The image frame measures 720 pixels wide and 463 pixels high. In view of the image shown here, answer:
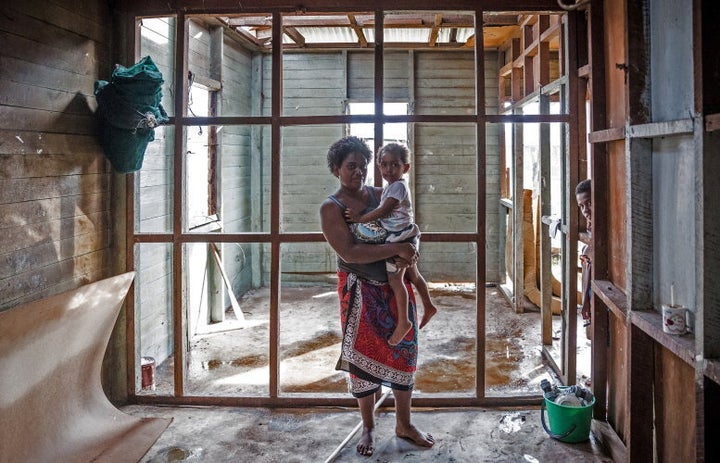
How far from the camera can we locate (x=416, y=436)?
8.84 ft

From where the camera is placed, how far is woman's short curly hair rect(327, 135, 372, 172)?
2.51 metres

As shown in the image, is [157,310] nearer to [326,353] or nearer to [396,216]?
[326,353]

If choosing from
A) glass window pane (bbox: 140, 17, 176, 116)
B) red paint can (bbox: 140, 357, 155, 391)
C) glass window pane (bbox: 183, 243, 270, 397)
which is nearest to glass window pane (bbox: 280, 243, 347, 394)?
glass window pane (bbox: 183, 243, 270, 397)

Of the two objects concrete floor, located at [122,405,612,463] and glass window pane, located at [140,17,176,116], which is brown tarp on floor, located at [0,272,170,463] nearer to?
concrete floor, located at [122,405,612,463]

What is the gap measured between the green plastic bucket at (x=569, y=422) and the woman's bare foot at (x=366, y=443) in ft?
3.01

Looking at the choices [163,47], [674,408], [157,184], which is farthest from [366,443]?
[163,47]

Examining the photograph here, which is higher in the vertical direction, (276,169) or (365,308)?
(276,169)

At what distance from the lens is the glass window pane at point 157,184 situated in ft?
13.3

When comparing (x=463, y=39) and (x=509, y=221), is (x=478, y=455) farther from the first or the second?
(x=463, y=39)

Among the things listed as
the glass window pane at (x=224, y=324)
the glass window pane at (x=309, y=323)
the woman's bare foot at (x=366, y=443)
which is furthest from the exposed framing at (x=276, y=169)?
the glass window pane at (x=309, y=323)

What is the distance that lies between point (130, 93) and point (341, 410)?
7.19ft

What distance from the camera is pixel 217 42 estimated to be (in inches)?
226

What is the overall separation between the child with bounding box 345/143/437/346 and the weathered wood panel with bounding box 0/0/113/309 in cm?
149

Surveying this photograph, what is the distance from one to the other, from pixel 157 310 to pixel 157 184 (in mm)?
1074
